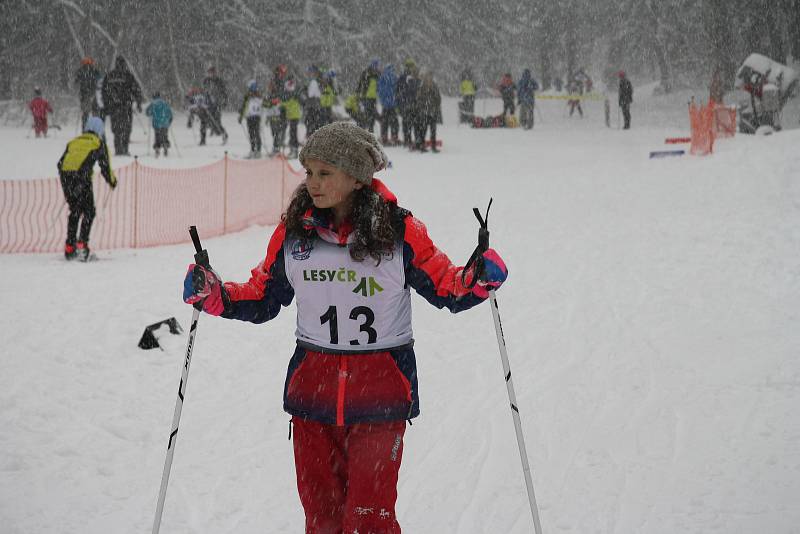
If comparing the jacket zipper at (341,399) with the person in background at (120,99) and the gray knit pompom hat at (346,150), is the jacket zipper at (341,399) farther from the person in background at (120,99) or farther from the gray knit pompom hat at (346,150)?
the person in background at (120,99)

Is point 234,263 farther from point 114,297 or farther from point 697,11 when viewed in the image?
point 697,11

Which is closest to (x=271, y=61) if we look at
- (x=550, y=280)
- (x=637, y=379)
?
(x=550, y=280)

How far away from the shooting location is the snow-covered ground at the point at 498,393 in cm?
455

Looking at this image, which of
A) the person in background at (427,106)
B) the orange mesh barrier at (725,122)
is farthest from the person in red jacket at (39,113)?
the orange mesh barrier at (725,122)

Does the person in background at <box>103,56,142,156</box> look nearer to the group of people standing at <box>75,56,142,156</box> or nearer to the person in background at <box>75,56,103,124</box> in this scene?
the group of people standing at <box>75,56,142,156</box>

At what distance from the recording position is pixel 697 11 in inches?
1586

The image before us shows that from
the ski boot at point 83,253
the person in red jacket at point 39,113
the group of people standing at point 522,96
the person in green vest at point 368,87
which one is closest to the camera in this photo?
the ski boot at point 83,253

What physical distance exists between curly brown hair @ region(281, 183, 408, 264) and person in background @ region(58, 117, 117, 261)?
799 cm

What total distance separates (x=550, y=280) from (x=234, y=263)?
399 cm

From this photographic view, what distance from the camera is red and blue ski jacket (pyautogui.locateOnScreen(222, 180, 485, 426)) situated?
2.96 meters

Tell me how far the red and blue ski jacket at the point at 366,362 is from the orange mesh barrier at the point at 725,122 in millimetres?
18932

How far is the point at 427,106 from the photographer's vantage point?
20.6m

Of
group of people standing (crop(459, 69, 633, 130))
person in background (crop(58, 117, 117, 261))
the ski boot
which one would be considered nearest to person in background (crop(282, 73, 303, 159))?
person in background (crop(58, 117, 117, 261))

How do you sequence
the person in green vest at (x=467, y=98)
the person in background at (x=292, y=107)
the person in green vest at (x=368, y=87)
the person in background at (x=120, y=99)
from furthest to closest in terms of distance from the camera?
the person in green vest at (x=467, y=98), the person in green vest at (x=368, y=87), the person in background at (x=292, y=107), the person in background at (x=120, y=99)
